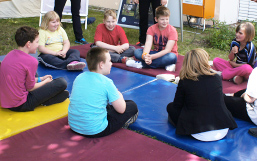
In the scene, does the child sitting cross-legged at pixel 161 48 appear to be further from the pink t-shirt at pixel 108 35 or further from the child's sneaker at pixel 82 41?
the child's sneaker at pixel 82 41

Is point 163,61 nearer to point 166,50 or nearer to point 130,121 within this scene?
point 166,50

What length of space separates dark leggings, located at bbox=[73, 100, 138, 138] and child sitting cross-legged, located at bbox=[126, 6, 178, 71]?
1937 mm

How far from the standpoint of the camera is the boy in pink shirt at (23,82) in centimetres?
317

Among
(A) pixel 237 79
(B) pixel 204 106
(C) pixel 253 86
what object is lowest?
(A) pixel 237 79

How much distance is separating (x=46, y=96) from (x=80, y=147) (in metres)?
0.94

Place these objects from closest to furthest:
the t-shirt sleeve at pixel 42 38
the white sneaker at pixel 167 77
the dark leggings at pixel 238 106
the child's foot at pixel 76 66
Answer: the dark leggings at pixel 238 106 < the white sneaker at pixel 167 77 < the child's foot at pixel 76 66 < the t-shirt sleeve at pixel 42 38

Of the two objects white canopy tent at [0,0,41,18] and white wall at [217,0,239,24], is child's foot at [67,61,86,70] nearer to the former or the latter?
white canopy tent at [0,0,41,18]

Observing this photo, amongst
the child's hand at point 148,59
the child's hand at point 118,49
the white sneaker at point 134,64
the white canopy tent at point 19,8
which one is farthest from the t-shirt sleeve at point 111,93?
the white canopy tent at point 19,8

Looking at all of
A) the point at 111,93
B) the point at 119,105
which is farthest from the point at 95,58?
the point at 119,105

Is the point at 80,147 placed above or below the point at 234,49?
below

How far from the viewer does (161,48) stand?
17.2ft

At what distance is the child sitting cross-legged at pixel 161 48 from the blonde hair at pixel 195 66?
2088 millimetres

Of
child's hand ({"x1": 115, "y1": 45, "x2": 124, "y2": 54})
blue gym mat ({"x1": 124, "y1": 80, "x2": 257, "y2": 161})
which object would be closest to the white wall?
child's hand ({"x1": 115, "y1": 45, "x2": 124, "y2": 54})

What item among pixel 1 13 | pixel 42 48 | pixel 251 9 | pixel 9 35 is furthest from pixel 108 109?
pixel 251 9
